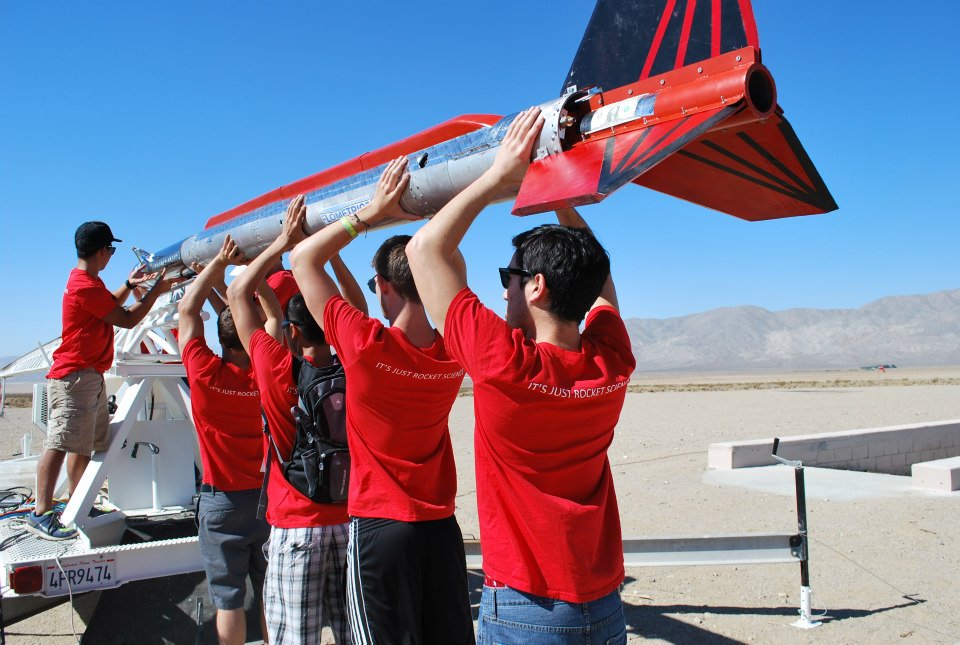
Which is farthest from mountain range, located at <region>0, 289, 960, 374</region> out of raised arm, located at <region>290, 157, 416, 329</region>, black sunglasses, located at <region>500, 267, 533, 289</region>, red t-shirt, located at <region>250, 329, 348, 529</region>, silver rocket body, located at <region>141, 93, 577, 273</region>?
black sunglasses, located at <region>500, 267, 533, 289</region>

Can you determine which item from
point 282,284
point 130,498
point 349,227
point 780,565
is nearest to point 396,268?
point 349,227

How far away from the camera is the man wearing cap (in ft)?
15.9

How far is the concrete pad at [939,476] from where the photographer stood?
8.38 m

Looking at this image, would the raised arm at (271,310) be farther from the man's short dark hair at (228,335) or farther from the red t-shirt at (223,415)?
the red t-shirt at (223,415)

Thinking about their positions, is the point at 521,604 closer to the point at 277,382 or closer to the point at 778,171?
the point at 277,382

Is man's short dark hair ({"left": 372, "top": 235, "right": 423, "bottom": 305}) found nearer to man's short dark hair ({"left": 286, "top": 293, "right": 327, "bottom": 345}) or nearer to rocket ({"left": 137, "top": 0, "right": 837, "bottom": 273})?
rocket ({"left": 137, "top": 0, "right": 837, "bottom": 273})

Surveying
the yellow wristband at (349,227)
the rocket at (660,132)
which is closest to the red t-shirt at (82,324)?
the rocket at (660,132)

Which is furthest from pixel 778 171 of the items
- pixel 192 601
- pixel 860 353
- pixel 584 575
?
pixel 860 353

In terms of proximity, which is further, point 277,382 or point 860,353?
point 860,353

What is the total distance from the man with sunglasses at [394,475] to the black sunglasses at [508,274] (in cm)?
50

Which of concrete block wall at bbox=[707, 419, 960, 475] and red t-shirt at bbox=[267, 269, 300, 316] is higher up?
red t-shirt at bbox=[267, 269, 300, 316]

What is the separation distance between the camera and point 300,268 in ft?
8.80

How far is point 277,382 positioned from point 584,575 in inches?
73.6

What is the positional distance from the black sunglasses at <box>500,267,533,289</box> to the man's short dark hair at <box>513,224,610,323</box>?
0.7 inches
